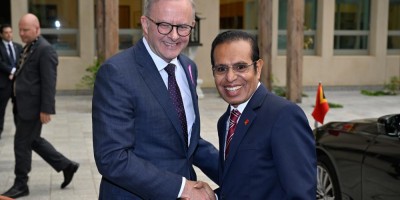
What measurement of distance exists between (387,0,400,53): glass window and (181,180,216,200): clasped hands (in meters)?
16.1

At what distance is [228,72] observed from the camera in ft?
7.13

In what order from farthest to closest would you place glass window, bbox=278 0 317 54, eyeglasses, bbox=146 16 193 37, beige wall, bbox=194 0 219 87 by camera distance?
glass window, bbox=278 0 317 54, beige wall, bbox=194 0 219 87, eyeglasses, bbox=146 16 193 37

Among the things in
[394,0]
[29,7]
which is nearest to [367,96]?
[394,0]

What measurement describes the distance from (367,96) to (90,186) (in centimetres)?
1065

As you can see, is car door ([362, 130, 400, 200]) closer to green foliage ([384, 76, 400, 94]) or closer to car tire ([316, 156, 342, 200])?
car tire ([316, 156, 342, 200])

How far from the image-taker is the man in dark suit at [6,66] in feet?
30.1

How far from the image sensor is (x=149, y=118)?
7.43ft

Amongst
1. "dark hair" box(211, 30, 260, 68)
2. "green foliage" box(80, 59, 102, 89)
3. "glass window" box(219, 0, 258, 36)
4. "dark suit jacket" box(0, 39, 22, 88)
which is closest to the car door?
"dark hair" box(211, 30, 260, 68)

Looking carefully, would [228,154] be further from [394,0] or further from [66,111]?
[394,0]

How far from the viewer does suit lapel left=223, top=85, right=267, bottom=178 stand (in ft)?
7.14

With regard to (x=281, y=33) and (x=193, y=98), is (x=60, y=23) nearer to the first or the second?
(x=281, y=33)

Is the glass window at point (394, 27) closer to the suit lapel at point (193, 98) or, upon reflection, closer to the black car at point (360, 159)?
the black car at point (360, 159)

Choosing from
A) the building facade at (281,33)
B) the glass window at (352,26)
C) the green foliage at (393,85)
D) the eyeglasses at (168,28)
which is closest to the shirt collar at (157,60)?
the eyeglasses at (168,28)

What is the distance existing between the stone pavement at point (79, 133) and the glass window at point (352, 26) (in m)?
1.53
